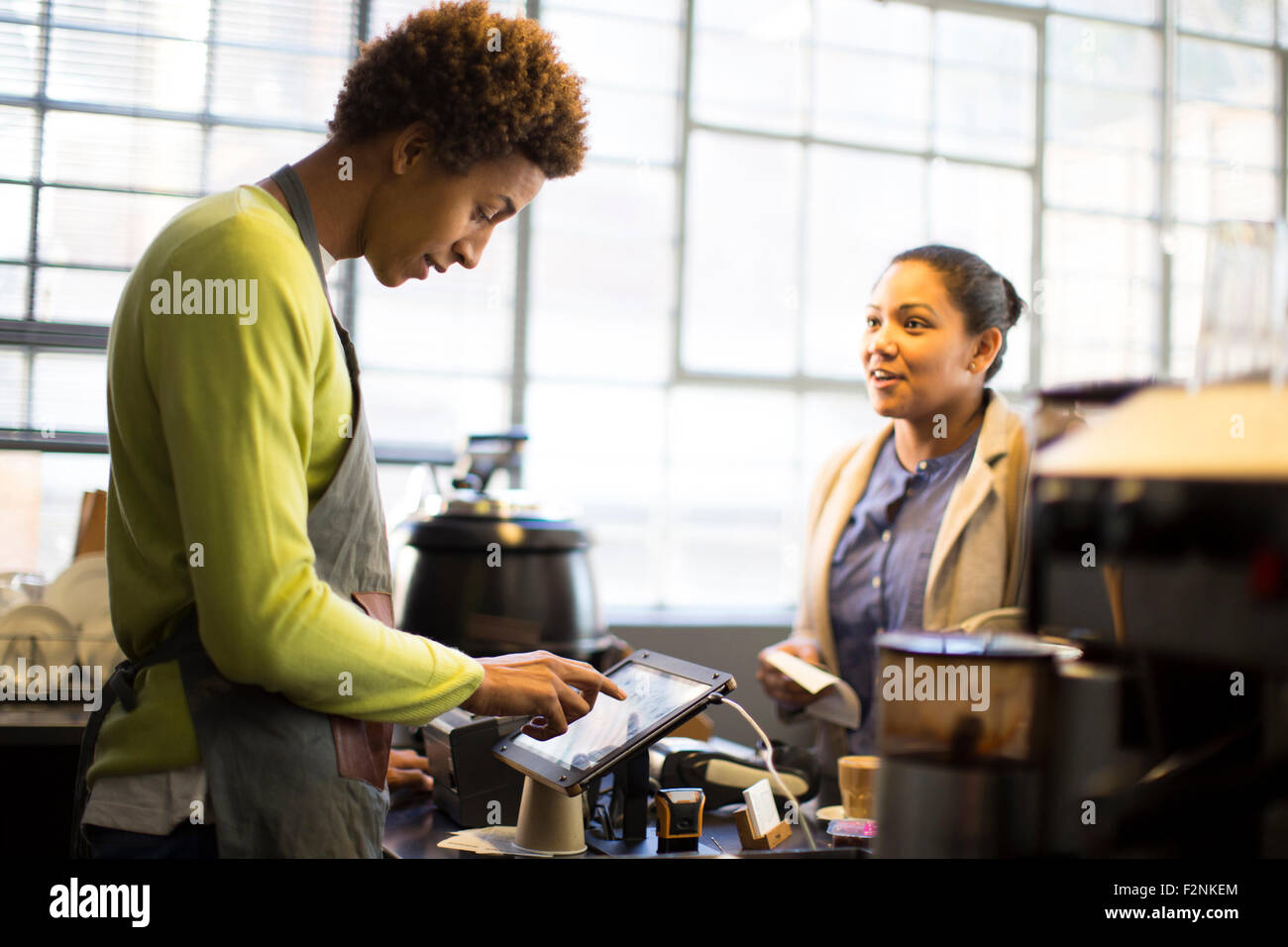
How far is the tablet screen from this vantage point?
1107 millimetres

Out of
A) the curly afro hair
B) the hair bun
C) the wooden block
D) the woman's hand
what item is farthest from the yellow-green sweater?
the hair bun

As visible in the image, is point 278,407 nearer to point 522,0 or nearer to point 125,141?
point 125,141

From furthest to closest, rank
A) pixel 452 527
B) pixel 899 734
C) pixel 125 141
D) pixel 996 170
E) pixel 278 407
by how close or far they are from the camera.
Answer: pixel 996 170 < pixel 125 141 < pixel 452 527 < pixel 278 407 < pixel 899 734

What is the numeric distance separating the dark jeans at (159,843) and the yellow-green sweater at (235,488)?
2.3 inches

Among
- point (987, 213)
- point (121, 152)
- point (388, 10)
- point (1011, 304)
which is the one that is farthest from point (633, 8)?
point (1011, 304)

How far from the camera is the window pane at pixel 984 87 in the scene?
424 centimetres

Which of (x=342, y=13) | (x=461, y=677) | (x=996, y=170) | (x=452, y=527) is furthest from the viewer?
(x=996, y=170)

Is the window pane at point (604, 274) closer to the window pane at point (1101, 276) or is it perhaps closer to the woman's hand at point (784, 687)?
the window pane at point (1101, 276)

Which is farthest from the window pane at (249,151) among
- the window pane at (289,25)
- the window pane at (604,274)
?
the window pane at (604,274)

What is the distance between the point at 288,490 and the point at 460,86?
0.45 meters

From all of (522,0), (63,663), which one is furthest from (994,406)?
(522,0)

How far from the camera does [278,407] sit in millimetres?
814

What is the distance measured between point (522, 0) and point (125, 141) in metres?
1.42

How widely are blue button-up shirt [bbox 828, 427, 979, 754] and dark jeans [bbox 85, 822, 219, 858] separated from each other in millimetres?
1205
